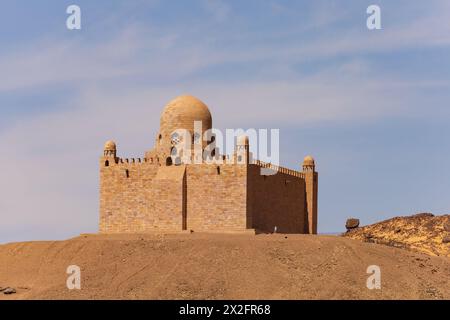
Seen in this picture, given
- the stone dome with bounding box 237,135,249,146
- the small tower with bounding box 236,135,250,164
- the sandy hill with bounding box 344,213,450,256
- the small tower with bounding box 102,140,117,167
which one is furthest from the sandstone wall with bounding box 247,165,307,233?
the small tower with bounding box 102,140,117,167

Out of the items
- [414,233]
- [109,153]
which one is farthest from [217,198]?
[414,233]

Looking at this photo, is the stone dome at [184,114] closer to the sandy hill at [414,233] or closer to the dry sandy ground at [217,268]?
the dry sandy ground at [217,268]

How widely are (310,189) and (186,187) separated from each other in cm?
1049

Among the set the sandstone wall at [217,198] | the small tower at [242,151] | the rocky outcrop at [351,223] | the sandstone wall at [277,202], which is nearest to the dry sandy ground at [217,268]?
the sandstone wall at [217,198]

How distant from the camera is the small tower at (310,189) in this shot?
6047 centimetres

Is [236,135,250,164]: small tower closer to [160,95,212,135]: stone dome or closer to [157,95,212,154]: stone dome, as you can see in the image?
[157,95,212,154]: stone dome

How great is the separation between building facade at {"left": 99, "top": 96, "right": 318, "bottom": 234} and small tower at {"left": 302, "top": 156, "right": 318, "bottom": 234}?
3.60 m

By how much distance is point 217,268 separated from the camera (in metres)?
47.0

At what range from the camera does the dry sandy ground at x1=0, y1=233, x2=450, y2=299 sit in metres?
45.3

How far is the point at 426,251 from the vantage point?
61375 millimetres

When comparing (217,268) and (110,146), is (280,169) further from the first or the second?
(217,268)
